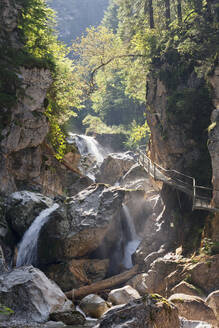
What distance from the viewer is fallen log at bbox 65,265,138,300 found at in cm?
1475

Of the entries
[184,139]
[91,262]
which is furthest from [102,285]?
[184,139]

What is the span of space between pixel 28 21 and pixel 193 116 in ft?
45.9

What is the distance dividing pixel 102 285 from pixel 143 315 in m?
8.77

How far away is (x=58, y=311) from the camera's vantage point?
10367 mm

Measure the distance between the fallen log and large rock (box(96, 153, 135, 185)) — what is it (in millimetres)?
16789

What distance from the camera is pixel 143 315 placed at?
7297 millimetres

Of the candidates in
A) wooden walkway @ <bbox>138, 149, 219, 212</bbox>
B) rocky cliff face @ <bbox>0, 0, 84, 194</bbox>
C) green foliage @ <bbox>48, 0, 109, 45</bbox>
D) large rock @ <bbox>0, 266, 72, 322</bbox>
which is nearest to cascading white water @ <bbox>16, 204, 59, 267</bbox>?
rocky cliff face @ <bbox>0, 0, 84, 194</bbox>

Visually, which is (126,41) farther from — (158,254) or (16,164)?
(158,254)

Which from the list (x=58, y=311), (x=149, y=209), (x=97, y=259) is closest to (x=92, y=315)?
(x=58, y=311)

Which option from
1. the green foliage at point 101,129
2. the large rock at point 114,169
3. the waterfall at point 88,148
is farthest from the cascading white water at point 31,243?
the green foliage at point 101,129

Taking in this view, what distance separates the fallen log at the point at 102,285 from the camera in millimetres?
14752

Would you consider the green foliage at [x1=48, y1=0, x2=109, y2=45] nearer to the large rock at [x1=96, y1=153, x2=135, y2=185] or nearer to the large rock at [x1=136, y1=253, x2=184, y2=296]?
the large rock at [x1=96, y1=153, x2=135, y2=185]

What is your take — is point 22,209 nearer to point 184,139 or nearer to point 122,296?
point 122,296

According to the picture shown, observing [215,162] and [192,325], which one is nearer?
[192,325]
